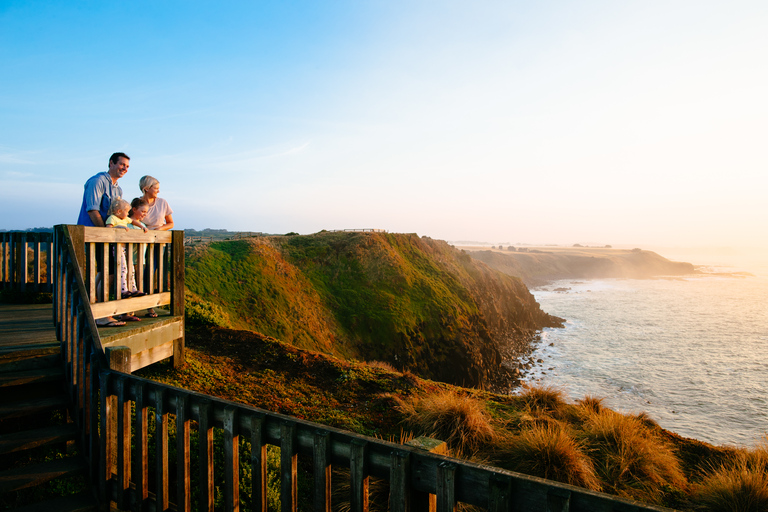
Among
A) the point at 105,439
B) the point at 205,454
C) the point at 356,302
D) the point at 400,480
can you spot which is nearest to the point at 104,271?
the point at 105,439

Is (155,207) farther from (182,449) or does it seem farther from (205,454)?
(205,454)

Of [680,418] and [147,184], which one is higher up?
[147,184]

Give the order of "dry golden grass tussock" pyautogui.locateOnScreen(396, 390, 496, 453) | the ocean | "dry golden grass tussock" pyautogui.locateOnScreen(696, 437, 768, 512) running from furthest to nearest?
the ocean → "dry golden grass tussock" pyautogui.locateOnScreen(396, 390, 496, 453) → "dry golden grass tussock" pyautogui.locateOnScreen(696, 437, 768, 512)

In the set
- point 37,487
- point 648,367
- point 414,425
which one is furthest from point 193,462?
point 648,367

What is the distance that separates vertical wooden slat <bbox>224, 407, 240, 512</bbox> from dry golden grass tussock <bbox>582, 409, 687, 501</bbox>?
530 centimetres

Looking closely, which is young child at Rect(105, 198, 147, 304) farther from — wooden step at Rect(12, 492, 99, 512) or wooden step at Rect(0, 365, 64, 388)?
wooden step at Rect(12, 492, 99, 512)

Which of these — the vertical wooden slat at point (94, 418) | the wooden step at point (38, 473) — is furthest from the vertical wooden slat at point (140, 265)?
the wooden step at point (38, 473)

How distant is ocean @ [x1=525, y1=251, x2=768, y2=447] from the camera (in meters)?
20.9

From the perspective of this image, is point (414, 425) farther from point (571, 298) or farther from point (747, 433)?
point (571, 298)

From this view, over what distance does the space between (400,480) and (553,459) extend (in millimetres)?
4379

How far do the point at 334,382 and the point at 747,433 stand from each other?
22.5 meters

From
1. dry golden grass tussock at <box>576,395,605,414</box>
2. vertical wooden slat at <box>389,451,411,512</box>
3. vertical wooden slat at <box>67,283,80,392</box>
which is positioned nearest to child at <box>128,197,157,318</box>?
vertical wooden slat at <box>67,283,80,392</box>

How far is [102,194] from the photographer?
5.95m

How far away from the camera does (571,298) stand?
6881cm
